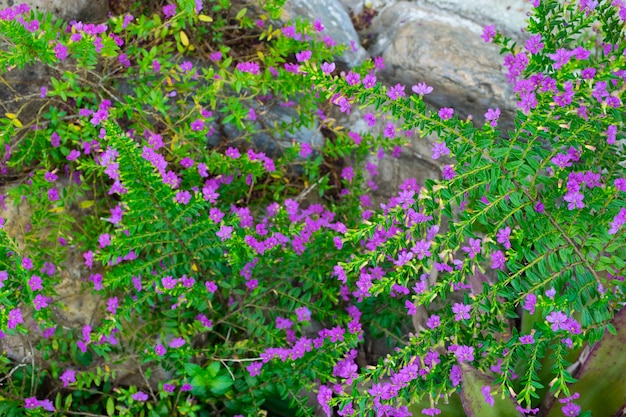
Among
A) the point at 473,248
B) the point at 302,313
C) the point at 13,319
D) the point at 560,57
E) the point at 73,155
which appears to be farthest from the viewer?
the point at 73,155

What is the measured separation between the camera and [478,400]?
2.20 meters

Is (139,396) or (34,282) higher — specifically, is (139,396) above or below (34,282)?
below

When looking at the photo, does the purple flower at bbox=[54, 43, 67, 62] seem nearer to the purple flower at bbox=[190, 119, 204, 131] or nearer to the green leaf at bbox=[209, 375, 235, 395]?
the purple flower at bbox=[190, 119, 204, 131]

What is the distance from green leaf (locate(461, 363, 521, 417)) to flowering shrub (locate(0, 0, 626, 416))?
0.01 meters

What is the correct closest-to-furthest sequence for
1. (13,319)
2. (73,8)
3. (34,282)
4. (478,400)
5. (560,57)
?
(560,57) < (478,400) < (13,319) < (34,282) < (73,8)

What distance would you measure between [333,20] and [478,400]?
7.22ft

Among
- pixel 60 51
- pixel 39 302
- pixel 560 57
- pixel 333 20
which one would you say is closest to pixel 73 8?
pixel 60 51

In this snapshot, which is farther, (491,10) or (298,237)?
(491,10)

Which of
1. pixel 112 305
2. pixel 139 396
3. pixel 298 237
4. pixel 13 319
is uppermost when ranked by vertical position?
pixel 298 237

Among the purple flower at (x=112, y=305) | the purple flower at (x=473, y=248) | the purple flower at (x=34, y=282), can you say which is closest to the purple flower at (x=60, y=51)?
the purple flower at (x=34, y=282)

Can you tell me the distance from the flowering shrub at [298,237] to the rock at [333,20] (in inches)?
6.9

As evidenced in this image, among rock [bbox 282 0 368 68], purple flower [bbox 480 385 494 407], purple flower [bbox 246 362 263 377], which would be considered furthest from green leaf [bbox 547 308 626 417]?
rock [bbox 282 0 368 68]

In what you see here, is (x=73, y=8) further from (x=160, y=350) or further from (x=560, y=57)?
(x=560, y=57)

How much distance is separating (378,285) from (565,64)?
3.15ft
